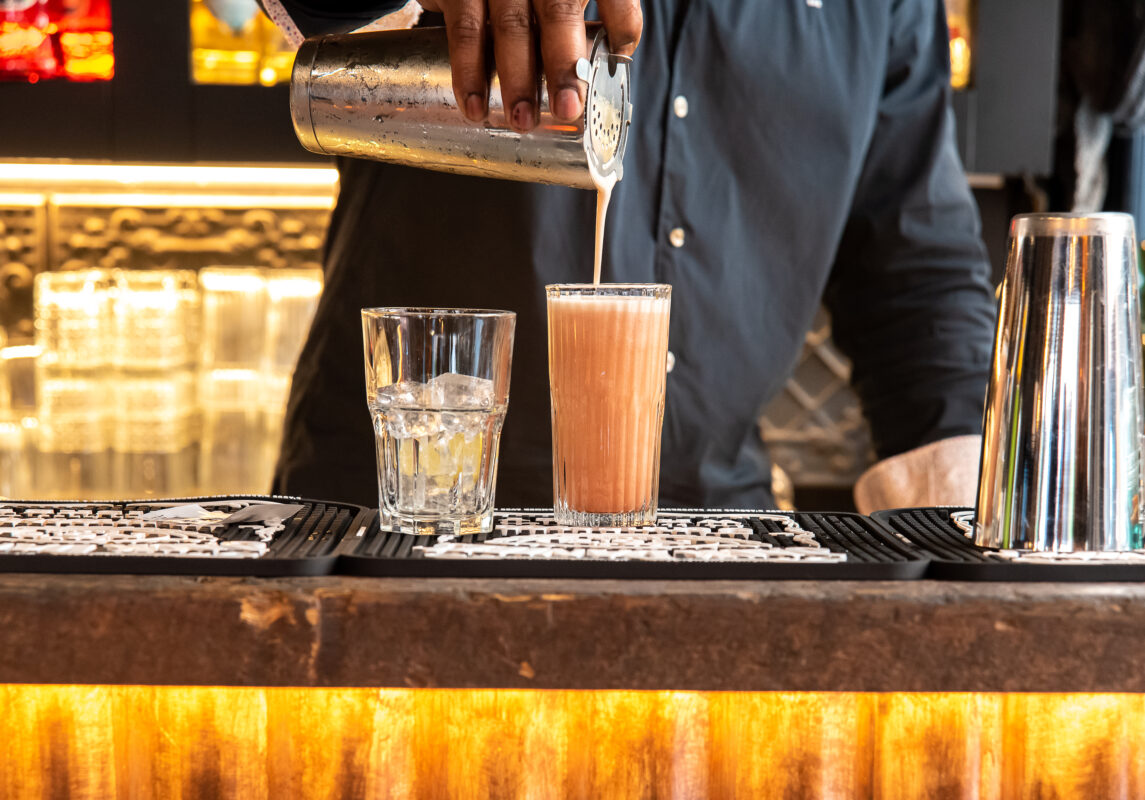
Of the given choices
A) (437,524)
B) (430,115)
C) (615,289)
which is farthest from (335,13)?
(437,524)

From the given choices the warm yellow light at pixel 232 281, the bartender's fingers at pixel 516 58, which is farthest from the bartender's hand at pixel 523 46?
the warm yellow light at pixel 232 281

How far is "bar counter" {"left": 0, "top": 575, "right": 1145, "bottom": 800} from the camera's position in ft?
2.37

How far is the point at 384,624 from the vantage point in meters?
0.72

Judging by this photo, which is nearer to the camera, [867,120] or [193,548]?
[193,548]

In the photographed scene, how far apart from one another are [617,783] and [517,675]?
0.16 meters

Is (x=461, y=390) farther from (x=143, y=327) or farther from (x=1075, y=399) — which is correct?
(x=143, y=327)

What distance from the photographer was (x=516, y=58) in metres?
0.92

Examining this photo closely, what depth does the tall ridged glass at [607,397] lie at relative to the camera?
0.95m

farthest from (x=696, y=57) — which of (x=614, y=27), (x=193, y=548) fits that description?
(x=193, y=548)

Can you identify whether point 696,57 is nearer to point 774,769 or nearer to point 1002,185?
point 774,769

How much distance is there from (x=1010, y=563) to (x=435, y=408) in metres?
0.43

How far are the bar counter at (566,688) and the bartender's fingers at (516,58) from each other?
40 cm

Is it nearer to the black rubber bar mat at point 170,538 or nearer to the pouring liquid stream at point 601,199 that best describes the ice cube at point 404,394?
the black rubber bar mat at point 170,538

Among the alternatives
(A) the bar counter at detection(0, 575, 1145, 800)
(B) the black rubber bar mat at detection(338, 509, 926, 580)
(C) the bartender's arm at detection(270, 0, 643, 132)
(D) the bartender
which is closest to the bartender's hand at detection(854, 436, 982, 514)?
(D) the bartender
